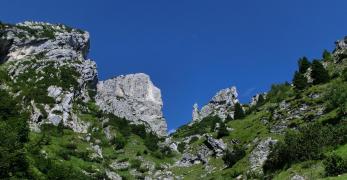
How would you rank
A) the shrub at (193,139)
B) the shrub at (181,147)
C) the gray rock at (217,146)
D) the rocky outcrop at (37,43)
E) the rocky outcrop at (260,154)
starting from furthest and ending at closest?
the rocky outcrop at (37,43), the shrub at (193,139), the shrub at (181,147), the gray rock at (217,146), the rocky outcrop at (260,154)

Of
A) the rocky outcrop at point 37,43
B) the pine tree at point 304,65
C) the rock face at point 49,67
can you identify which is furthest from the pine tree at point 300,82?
the rocky outcrop at point 37,43

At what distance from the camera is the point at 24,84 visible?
135000 mm

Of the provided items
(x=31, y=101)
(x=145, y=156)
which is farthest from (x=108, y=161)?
(x=31, y=101)

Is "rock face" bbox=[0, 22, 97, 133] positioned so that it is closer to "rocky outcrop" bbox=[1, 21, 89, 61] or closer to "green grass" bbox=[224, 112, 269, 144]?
"rocky outcrop" bbox=[1, 21, 89, 61]

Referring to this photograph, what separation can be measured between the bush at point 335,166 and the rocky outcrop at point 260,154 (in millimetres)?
24833

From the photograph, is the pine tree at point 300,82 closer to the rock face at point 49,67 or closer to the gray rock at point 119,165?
the gray rock at point 119,165

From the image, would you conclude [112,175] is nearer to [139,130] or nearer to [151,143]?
[151,143]

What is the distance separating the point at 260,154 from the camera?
73.3 metres

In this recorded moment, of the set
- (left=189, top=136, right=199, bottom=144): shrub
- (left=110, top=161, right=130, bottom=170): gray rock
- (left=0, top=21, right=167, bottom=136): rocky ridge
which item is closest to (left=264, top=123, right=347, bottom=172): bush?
(left=110, top=161, right=130, bottom=170): gray rock

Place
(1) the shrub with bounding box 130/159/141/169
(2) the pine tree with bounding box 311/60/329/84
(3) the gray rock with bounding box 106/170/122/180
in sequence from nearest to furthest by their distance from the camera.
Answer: (3) the gray rock with bounding box 106/170/122/180 < (2) the pine tree with bounding box 311/60/329/84 < (1) the shrub with bounding box 130/159/141/169

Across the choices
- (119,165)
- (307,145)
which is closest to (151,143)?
(119,165)

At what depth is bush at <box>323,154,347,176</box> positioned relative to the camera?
3988cm

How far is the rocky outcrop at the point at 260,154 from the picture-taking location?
69.3m

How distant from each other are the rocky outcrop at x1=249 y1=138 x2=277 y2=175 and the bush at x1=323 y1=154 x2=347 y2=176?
2483 cm
